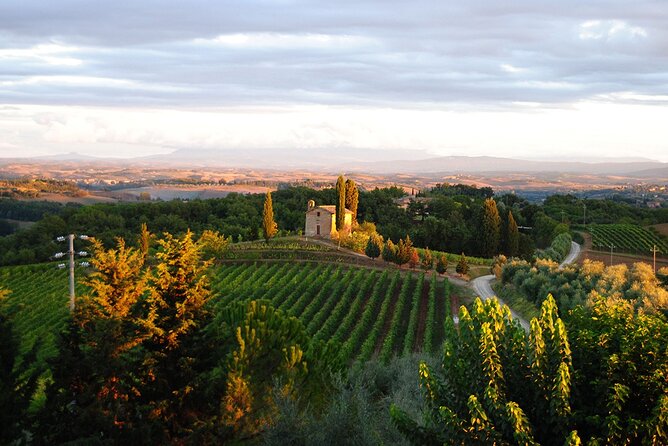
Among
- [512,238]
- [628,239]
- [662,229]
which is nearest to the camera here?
[512,238]

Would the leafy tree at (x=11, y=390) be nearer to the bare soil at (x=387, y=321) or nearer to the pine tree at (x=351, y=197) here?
the bare soil at (x=387, y=321)

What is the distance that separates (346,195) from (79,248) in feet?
76.8

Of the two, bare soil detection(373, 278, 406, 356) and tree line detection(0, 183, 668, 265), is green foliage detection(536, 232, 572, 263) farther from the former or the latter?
bare soil detection(373, 278, 406, 356)

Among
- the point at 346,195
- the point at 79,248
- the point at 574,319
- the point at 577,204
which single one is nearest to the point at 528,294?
the point at 346,195

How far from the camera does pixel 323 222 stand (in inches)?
2149

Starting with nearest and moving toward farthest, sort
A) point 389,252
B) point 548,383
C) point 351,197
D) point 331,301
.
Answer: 1. point 548,383
2. point 331,301
3. point 389,252
4. point 351,197

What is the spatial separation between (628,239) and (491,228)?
16077 mm

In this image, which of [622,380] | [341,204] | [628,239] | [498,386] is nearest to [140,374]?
[498,386]

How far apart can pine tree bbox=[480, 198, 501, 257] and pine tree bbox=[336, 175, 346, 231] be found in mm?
11525

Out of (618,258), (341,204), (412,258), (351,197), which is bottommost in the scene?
(618,258)

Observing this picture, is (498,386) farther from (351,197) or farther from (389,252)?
(351,197)

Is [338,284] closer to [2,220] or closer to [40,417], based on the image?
[40,417]

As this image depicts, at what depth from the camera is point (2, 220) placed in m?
84.1

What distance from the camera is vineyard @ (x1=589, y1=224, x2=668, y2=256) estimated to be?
59344 mm
